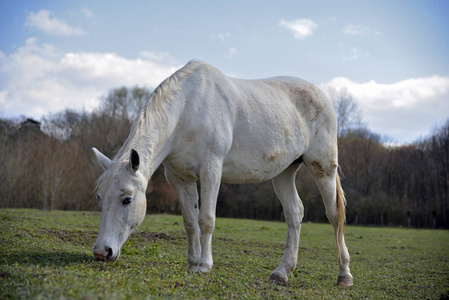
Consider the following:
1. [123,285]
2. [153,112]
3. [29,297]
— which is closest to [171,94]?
[153,112]

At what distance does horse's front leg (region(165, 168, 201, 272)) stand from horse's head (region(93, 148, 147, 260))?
38.1 inches

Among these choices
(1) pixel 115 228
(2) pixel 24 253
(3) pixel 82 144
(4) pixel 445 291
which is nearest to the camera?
(1) pixel 115 228

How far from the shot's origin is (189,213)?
5.43 metres

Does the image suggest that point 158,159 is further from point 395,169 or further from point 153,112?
point 395,169

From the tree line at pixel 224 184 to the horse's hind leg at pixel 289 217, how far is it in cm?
2458

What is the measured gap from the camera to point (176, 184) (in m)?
5.43

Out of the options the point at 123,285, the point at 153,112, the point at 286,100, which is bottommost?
the point at 123,285

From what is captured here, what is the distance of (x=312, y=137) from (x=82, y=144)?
39210mm

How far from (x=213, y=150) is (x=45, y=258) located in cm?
243

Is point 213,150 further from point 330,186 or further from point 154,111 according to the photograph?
point 330,186

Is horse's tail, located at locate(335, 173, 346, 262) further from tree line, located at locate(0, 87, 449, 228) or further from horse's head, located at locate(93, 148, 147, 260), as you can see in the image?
tree line, located at locate(0, 87, 449, 228)

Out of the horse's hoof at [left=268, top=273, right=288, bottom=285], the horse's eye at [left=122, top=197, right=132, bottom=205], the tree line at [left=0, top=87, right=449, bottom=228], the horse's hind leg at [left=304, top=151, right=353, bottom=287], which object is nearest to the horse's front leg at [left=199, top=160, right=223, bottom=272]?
the horse's eye at [left=122, top=197, right=132, bottom=205]

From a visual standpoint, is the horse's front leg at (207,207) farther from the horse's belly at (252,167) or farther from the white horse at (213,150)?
the horse's belly at (252,167)

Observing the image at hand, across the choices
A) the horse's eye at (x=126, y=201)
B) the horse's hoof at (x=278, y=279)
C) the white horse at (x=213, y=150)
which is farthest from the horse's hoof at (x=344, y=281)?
the horse's eye at (x=126, y=201)
